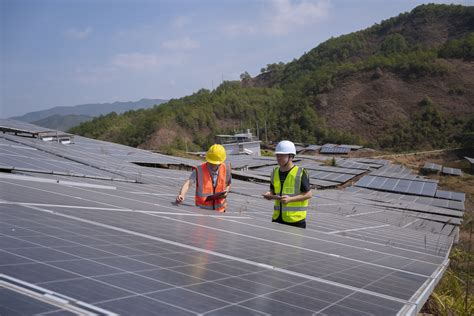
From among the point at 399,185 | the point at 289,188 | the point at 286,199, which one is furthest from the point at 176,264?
the point at 399,185

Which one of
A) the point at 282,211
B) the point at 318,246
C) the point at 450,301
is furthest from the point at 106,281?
the point at 450,301

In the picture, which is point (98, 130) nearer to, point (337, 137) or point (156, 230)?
point (337, 137)

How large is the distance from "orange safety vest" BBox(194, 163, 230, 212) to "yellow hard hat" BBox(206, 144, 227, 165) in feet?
0.63

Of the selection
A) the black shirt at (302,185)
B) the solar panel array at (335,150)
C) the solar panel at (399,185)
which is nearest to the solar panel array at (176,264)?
the black shirt at (302,185)

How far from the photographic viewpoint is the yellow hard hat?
657cm

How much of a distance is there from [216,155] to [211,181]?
0.52m

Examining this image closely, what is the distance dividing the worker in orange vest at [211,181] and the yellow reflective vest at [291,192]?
95 centimetres

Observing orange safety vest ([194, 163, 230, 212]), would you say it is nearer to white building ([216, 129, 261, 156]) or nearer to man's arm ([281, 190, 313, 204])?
man's arm ([281, 190, 313, 204])

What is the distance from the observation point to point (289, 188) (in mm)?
6270

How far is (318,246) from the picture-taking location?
5.16 meters

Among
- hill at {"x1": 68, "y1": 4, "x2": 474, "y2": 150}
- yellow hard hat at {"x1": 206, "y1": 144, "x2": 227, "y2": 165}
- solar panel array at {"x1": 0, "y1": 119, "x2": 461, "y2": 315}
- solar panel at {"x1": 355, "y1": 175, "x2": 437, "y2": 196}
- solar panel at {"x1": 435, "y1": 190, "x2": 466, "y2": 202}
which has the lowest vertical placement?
solar panel at {"x1": 435, "y1": 190, "x2": 466, "y2": 202}

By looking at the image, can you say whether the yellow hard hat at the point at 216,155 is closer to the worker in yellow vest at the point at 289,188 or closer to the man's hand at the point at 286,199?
the worker in yellow vest at the point at 289,188

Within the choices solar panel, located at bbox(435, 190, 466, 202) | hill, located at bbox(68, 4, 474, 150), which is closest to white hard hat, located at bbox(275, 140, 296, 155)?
solar panel, located at bbox(435, 190, 466, 202)

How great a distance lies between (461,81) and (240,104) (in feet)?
176
